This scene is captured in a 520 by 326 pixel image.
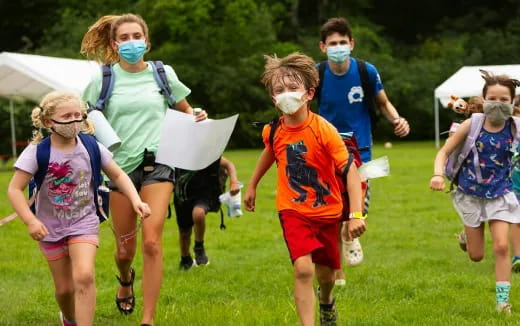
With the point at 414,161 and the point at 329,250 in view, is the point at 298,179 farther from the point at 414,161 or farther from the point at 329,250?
the point at 414,161

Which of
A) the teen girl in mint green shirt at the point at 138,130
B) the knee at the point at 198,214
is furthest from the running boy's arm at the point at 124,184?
the knee at the point at 198,214

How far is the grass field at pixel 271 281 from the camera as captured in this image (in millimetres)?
6434

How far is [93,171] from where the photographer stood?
5492 mm

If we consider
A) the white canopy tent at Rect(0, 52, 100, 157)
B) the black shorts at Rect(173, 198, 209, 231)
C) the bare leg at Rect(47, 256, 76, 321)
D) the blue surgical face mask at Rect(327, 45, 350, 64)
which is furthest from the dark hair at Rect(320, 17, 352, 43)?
the white canopy tent at Rect(0, 52, 100, 157)

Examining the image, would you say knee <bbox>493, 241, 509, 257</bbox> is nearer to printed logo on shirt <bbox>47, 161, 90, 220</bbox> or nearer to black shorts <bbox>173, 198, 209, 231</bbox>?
printed logo on shirt <bbox>47, 161, 90, 220</bbox>

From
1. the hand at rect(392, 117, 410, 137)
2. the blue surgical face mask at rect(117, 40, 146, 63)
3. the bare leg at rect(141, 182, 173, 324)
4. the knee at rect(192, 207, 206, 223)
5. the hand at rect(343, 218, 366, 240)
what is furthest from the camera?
the knee at rect(192, 207, 206, 223)

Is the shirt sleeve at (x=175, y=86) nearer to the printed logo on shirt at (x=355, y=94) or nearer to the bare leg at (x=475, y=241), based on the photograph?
the printed logo on shirt at (x=355, y=94)

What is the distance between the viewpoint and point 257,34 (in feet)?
150

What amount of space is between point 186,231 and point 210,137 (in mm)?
2880

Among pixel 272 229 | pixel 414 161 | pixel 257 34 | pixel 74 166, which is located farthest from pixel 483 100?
pixel 257 34

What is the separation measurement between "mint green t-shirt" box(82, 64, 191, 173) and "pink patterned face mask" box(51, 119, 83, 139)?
0.78 m

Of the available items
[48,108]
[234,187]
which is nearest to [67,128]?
[48,108]

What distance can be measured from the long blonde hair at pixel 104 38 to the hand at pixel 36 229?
1.84 m

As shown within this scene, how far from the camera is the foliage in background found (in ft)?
145
